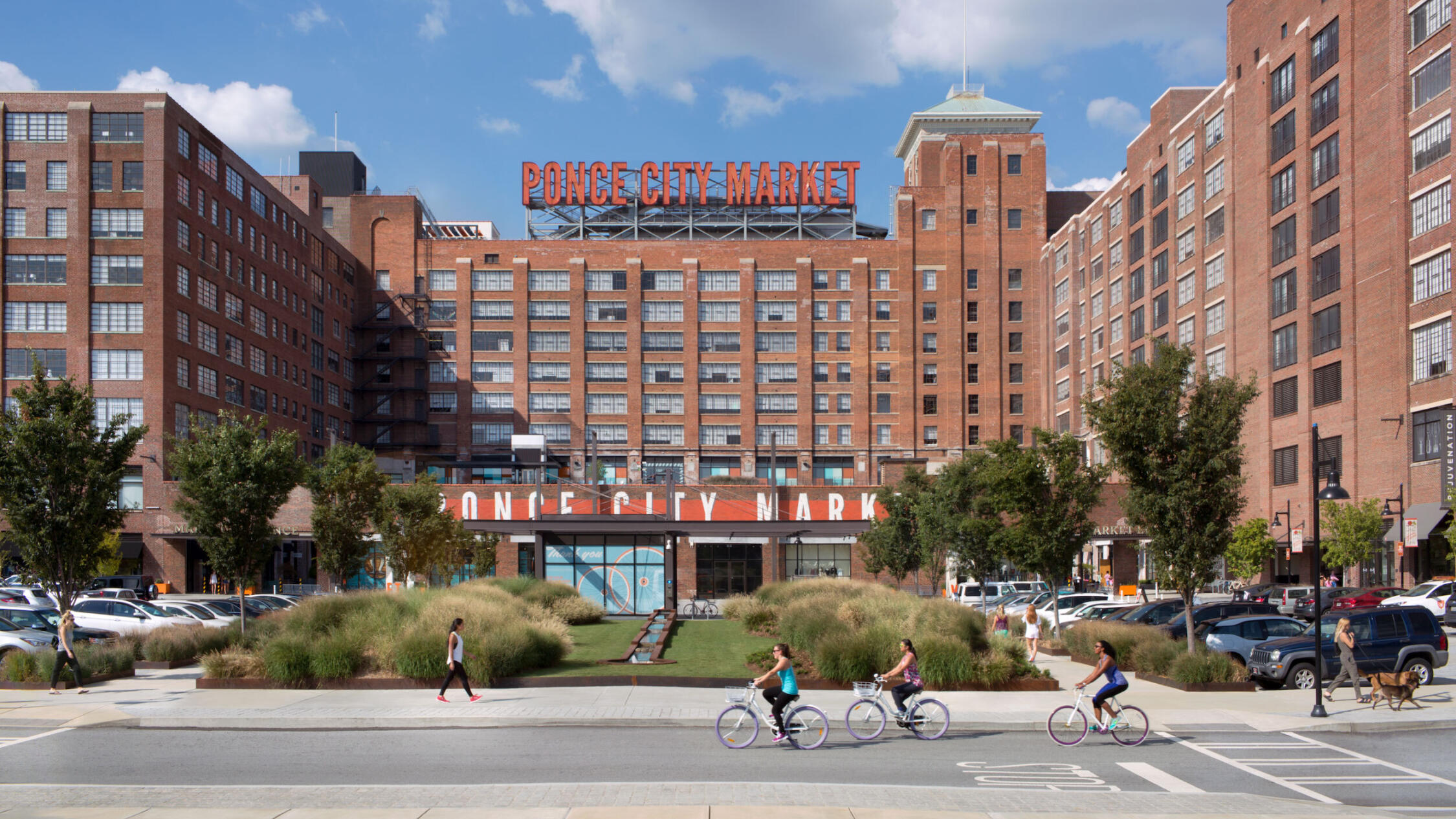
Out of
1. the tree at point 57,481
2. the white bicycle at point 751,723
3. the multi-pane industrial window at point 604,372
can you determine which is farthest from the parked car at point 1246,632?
the multi-pane industrial window at point 604,372

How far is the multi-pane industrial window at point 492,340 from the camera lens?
348 feet

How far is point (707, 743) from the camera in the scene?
18.4m

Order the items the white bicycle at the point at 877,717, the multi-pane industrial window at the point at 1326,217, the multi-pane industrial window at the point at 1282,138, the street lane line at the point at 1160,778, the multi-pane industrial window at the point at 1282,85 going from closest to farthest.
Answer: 1. the street lane line at the point at 1160,778
2. the white bicycle at the point at 877,717
3. the multi-pane industrial window at the point at 1326,217
4. the multi-pane industrial window at the point at 1282,138
5. the multi-pane industrial window at the point at 1282,85

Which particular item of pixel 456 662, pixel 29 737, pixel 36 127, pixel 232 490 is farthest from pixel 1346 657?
pixel 36 127

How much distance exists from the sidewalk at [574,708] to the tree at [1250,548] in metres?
35.5

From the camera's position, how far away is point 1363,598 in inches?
1777

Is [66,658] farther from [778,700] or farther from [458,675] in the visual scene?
[778,700]

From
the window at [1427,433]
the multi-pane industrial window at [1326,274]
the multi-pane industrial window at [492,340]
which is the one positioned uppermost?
the multi-pane industrial window at [492,340]

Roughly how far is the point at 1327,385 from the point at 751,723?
5348 centimetres

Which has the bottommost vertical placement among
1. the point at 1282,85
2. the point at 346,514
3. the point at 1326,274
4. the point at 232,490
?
the point at 346,514

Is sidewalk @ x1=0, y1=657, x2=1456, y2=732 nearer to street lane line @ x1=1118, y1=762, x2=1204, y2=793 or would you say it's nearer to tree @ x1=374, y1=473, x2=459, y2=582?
street lane line @ x1=1118, y1=762, x2=1204, y2=793

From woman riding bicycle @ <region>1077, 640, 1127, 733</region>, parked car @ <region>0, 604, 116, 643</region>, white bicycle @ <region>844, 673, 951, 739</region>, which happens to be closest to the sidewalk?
white bicycle @ <region>844, 673, 951, 739</region>

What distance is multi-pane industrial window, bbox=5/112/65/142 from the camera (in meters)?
73.7

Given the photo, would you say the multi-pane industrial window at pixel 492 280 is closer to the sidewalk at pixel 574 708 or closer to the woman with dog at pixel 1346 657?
the sidewalk at pixel 574 708
